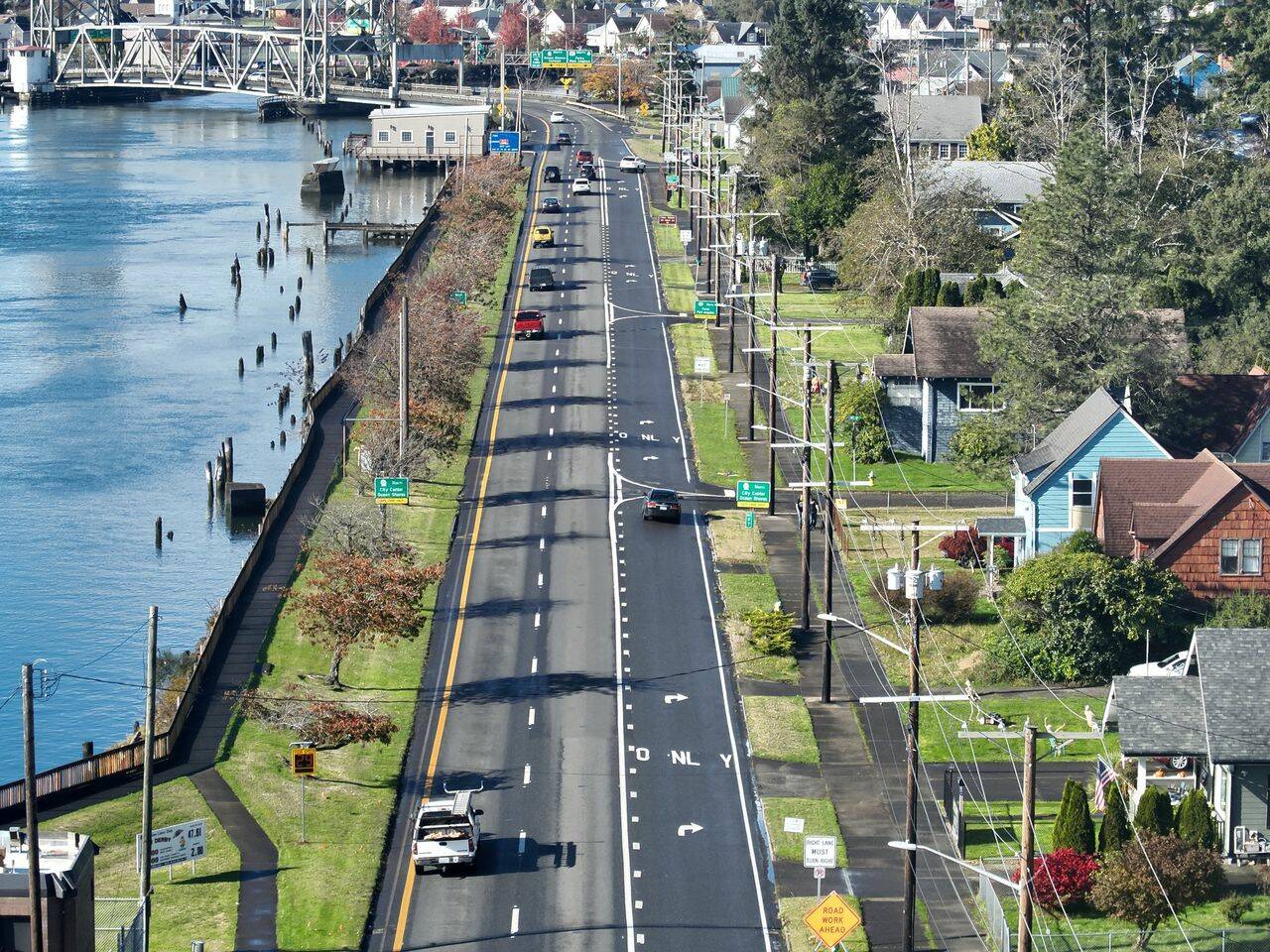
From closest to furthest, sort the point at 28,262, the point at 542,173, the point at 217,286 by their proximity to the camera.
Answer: the point at 217,286, the point at 28,262, the point at 542,173

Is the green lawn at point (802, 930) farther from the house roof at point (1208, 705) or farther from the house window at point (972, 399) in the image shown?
the house window at point (972, 399)

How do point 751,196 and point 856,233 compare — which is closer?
point 856,233

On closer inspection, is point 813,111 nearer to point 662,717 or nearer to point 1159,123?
point 1159,123

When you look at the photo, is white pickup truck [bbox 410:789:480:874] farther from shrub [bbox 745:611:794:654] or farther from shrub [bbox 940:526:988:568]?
shrub [bbox 940:526:988:568]

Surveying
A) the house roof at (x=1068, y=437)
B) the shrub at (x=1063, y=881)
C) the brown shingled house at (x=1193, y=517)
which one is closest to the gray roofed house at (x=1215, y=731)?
the shrub at (x=1063, y=881)

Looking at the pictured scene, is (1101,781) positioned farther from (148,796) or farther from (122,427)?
(122,427)

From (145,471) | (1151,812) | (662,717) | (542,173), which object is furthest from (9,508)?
(542,173)

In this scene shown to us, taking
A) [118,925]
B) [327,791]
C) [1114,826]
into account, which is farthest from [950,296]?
[118,925]
